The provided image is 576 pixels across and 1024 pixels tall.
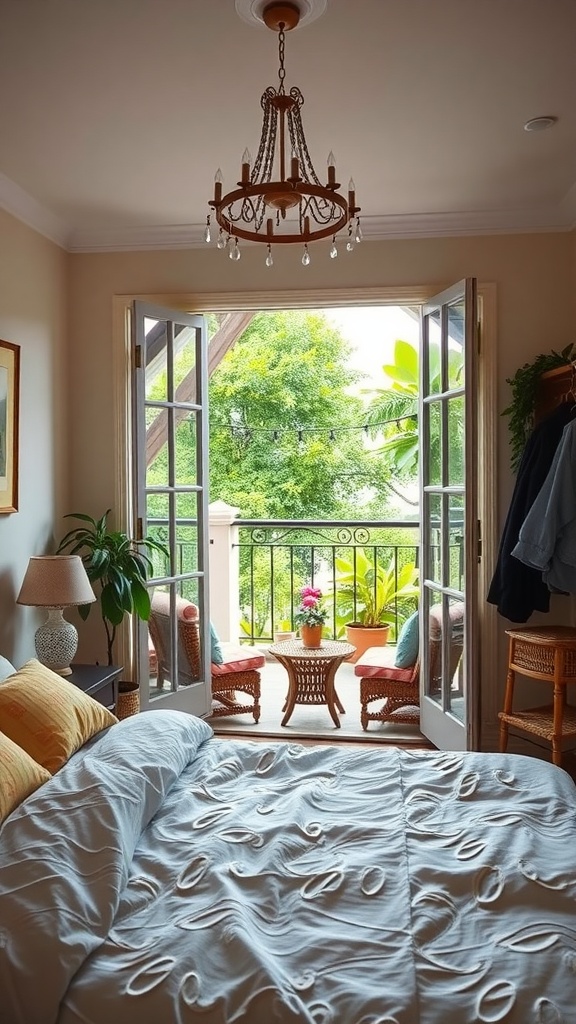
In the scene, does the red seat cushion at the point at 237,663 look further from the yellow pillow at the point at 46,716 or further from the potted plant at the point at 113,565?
the yellow pillow at the point at 46,716

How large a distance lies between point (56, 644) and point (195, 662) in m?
1.09

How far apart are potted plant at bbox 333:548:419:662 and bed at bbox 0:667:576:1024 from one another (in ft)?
12.4

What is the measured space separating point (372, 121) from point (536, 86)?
0.57m

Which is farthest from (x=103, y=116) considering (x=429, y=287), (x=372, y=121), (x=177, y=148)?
(x=429, y=287)

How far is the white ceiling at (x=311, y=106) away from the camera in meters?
2.28

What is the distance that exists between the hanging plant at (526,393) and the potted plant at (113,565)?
1818 mm

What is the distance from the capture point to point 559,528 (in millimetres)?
3291

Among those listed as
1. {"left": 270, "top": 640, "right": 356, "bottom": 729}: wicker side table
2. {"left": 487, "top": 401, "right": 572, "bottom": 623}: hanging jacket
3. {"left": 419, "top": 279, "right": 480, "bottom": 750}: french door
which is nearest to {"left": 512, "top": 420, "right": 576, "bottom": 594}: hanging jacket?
{"left": 487, "top": 401, "right": 572, "bottom": 623}: hanging jacket

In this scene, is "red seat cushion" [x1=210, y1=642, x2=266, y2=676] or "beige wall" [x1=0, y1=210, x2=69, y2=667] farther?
"red seat cushion" [x1=210, y1=642, x2=266, y2=676]

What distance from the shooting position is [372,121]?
292 cm

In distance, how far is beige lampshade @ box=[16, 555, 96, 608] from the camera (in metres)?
3.36

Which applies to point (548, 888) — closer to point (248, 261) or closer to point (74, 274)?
point (248, 261)

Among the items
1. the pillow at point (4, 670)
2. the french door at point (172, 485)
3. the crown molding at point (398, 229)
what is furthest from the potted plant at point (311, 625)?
the pillow at point (4, 670)

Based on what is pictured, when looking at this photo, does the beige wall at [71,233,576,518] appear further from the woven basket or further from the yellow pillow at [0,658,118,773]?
the yellow pillow at [0,658,118,773]
